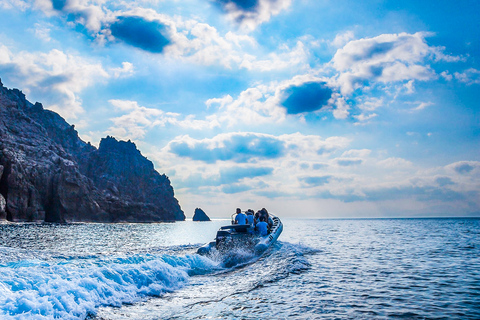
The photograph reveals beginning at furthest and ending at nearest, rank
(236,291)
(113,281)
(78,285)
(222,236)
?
(222,236) → (236,291) → (113,281) → (78,285)

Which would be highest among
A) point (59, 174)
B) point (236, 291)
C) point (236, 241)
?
point (59, 174)

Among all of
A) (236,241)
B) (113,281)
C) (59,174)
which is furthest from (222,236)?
(59,174)

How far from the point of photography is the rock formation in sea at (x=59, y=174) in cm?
6781

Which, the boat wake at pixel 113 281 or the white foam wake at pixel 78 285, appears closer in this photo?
the white foam wake at pixel 78 285

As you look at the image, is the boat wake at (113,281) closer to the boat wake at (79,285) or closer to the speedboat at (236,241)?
the boat wake at (79,285)

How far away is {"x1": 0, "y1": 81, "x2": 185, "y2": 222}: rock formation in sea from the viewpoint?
67.8m

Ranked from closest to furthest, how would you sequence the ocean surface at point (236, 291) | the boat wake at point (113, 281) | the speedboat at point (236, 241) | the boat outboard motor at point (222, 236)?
the boat wake at point (113, 281) < the ocean surface at point (236, 291) < the speedboat at point (236, 241) < the boat outboard motor at point (222, 236)

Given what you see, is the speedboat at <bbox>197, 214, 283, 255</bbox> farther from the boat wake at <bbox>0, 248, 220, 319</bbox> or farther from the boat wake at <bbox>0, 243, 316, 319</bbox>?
the boat wake at <bbox>0, 248, 220, 319</bbox>

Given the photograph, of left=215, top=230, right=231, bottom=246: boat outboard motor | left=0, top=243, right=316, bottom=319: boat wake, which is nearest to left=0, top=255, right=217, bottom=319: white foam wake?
left=0, top=243, right=316, bottom=319: boat wake

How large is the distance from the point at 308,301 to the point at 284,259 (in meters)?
7.38

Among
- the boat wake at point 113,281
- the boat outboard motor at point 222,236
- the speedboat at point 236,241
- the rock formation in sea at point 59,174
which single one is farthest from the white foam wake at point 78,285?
the rock formation in sea at point 59,174

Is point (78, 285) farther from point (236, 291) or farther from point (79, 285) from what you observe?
point (236, 291)

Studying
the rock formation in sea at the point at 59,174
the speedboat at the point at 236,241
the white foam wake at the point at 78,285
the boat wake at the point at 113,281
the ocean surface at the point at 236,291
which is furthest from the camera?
the rock formation in sea at the point at 59,174

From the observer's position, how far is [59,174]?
271 feet
